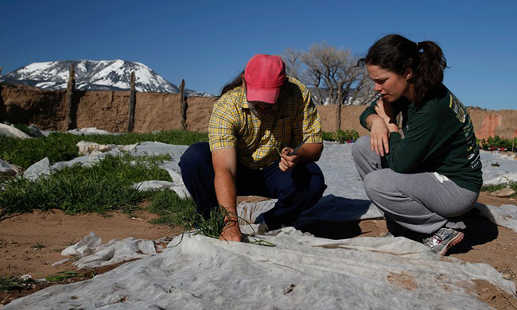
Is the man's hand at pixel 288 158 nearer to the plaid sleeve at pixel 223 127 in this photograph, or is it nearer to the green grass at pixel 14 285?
the plaid sleeve at pixel 223 127

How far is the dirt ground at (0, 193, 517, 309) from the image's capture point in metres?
1.57

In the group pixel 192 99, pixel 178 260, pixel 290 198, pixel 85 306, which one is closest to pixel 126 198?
pixel 290 198

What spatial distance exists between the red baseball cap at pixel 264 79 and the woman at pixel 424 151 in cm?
46

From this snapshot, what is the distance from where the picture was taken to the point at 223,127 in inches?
79.0

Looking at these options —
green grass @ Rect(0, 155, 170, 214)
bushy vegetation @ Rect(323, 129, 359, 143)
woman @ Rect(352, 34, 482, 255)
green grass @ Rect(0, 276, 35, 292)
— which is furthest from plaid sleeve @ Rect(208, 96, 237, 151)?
bushy vegetation @ Rect(323, 129, 359, 143)

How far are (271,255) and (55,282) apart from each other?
909 mm

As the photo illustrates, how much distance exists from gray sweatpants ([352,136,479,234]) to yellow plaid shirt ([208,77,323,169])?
449 mm

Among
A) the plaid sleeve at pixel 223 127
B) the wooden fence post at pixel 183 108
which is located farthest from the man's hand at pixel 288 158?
the wooden fence post at pixel 183 108

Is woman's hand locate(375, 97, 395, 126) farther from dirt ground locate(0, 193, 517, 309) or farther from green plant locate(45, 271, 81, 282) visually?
green plant locate(45, 271, 81, 282)

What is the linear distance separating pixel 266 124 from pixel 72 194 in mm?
1842

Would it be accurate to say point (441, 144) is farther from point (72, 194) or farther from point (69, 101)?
point (69, 101)

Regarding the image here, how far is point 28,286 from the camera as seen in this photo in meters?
1.54

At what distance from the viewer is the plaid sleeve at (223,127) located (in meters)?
1.99

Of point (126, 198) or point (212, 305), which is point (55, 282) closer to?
point (212, 305)
